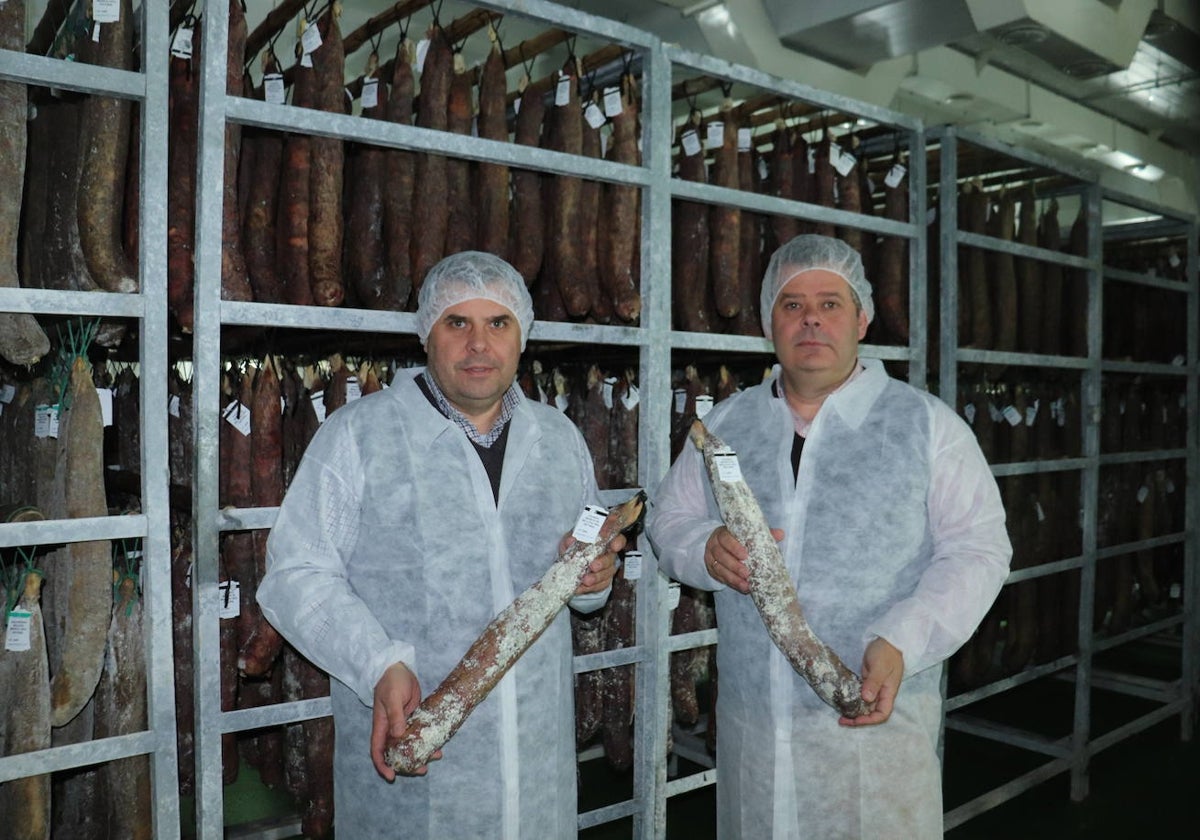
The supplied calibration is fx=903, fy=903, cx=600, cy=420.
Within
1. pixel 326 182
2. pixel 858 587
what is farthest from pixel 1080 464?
pixel 326 182

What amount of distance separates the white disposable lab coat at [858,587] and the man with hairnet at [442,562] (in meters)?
0.50

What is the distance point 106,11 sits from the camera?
222 cm

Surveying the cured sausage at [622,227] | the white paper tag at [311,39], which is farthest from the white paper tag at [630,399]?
the white paper tag at [311,39]

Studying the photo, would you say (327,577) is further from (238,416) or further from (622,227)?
(622,227)

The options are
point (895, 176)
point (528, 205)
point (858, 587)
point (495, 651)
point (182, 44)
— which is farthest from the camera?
point (895, 176)

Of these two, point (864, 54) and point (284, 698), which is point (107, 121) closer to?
point (284, 698)

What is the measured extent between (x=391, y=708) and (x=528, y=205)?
1.72 metres

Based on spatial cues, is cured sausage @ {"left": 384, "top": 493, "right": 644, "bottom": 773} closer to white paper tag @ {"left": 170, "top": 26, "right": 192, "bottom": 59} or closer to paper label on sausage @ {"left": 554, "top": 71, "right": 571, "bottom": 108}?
paper label on sausage @ {"left": 554, "top": 71, "right": 571, "bottom": 108}

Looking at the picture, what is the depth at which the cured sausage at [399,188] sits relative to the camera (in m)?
2.70

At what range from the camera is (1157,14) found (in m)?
5.97

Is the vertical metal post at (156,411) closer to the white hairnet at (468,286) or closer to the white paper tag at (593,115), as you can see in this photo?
the white hairnet at (468,286)

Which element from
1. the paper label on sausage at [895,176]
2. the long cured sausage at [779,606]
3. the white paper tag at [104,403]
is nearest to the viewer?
the long cured sausage at [779,606]

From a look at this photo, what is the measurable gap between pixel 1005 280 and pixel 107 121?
3712mm

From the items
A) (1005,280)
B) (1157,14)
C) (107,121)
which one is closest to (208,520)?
(107,121)
